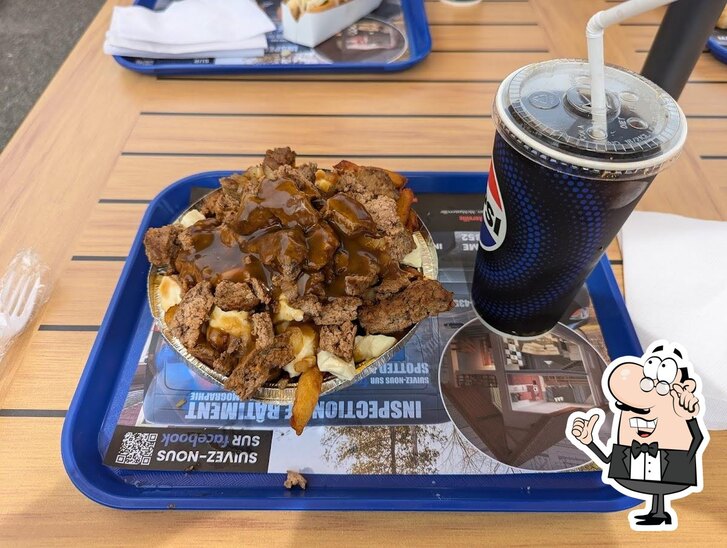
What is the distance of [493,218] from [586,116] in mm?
227

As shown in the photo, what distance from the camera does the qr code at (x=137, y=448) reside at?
0.84 meters

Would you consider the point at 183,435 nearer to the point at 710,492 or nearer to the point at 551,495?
the point at 551,495

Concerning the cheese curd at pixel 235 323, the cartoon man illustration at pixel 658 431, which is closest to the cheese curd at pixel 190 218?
the cheese curd at pixel 235 323

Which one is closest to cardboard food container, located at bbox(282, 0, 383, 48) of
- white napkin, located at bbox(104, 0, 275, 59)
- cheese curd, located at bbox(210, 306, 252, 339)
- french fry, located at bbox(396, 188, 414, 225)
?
white napkin, located at bbox(104, 0, 275, 59)

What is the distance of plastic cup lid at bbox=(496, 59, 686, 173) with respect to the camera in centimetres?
64

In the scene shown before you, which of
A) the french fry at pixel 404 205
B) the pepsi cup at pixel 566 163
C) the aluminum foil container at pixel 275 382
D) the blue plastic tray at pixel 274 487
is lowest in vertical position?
the blue plastic tray at pixel 274 487

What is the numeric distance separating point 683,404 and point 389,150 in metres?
0.95

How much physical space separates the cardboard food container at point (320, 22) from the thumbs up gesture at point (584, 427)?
1.39 meters

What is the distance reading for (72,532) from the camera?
773mm

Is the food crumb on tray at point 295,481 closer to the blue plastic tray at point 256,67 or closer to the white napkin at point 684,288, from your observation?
the white napkin at point 684,288

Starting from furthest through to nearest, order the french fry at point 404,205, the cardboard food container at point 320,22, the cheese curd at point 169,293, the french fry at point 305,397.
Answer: the cardboard food container at point 320,22
the french fry at point 404,205
the cheese curd at point 169,293
the french fry at point 305,397

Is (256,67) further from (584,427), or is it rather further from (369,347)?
(584,427)

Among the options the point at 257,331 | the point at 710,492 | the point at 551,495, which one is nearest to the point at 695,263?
the point at 710,492

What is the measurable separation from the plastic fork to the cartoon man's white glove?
1191 millimetres
